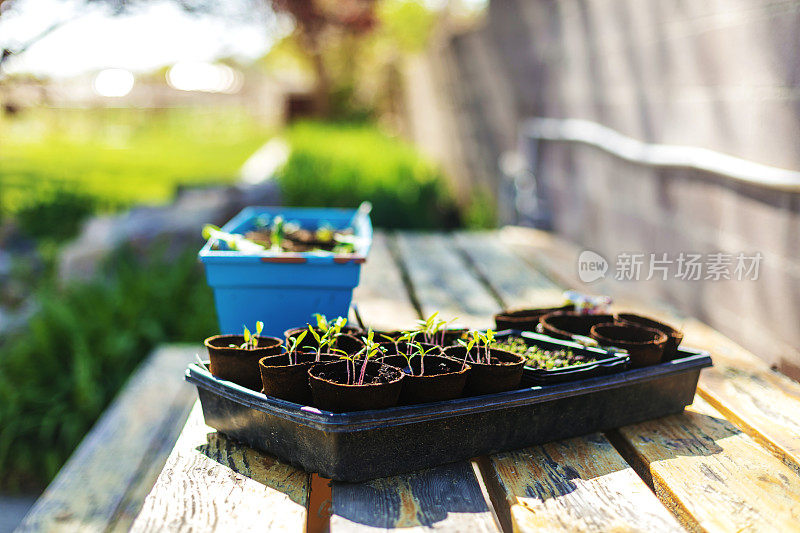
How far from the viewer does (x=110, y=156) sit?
28.2ft

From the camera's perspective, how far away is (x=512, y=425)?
128 centimetres

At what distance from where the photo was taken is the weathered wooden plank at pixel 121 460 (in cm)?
185

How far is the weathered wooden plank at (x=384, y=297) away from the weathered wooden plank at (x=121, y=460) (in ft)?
2.41

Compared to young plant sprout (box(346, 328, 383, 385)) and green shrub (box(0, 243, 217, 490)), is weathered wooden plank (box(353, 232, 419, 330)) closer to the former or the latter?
young plant sprout (box(346, 328, 383, 385))

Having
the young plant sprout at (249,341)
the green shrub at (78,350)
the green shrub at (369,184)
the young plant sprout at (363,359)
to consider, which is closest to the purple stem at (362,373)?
the young plant sprout at (363,359)

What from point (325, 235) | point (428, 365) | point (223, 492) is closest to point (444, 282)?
point (325, 235)

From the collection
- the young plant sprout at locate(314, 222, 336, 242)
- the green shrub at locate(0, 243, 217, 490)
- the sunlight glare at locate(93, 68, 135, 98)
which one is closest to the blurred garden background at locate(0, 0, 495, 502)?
the green shrub at locate(0, 243, 217, 490)

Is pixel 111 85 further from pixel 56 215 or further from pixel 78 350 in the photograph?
pixel 78 350

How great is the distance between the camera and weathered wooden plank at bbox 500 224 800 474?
1.40 m

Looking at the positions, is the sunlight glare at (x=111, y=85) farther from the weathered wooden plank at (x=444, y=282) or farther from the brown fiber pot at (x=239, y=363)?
the brown fiber pot at (x=239, y=363)

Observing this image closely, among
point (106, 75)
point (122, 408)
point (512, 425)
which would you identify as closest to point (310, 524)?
point (512, 425)

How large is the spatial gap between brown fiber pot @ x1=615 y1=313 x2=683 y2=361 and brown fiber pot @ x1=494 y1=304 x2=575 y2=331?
147 millimetres

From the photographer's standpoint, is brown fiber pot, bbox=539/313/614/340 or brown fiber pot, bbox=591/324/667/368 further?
brown fiber pot, bbox=539/313/614/340

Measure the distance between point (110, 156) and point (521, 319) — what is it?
8091 mm
